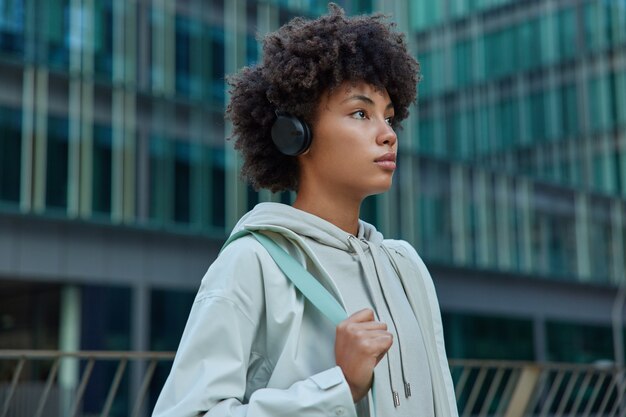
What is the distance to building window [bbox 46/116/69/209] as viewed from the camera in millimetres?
20281

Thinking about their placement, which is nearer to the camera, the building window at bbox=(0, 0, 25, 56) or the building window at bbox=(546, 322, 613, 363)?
the building window at bbox=(0, 0, 25, 56)

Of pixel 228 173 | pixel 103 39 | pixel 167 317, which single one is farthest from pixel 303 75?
pixel 228 173

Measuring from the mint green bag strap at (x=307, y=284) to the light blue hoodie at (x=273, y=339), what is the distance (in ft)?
0.06

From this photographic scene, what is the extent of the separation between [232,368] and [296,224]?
1.34ft

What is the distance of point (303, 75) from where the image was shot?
7.98 ft

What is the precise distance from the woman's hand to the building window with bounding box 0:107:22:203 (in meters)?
18.3

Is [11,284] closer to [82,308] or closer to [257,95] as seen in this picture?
[82,308]

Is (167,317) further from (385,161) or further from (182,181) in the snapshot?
(385,161)

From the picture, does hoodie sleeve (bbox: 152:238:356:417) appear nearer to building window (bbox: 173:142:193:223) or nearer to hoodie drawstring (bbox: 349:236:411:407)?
hoodie drawstring (bbox: 349:236:411:407)

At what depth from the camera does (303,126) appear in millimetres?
2451

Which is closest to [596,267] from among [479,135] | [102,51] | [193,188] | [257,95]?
[479,135]

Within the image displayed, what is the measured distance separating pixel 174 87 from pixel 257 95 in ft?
68.2

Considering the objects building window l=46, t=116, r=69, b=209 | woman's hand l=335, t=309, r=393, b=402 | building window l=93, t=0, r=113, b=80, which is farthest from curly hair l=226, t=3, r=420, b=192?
building window l=93, t=0, r=113, b=80

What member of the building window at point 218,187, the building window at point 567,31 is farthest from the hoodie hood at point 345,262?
the building window at point 567,31
